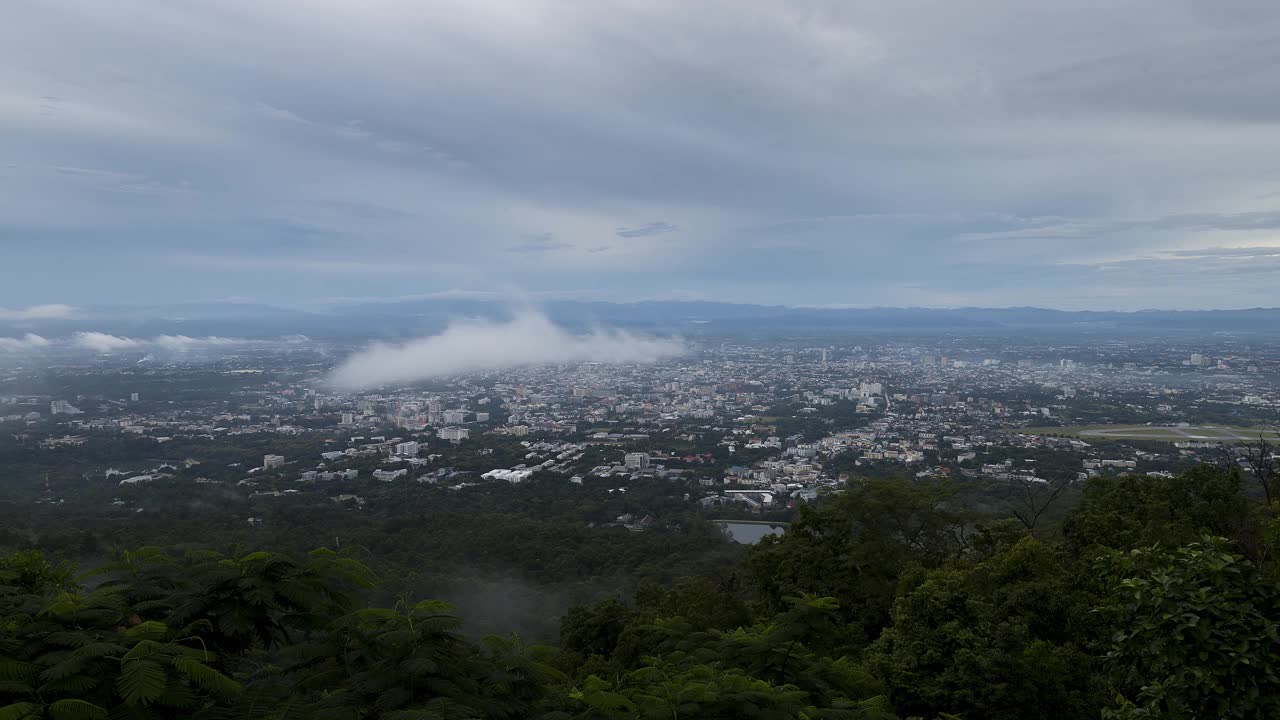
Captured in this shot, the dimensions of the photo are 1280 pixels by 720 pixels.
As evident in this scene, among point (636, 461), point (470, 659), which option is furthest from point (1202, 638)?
point (636, 461)

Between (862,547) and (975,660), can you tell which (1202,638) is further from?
(862,547)

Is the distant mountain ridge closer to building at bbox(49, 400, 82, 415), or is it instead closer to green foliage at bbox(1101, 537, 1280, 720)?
building at bbox(49, 400, 82, 415)

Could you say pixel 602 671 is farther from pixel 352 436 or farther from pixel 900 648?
pixel 352 436

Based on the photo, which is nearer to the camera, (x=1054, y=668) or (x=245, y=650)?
(x=245, y=650)

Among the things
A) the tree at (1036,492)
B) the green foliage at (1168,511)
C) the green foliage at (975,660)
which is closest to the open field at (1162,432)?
the tree at (1036,492)

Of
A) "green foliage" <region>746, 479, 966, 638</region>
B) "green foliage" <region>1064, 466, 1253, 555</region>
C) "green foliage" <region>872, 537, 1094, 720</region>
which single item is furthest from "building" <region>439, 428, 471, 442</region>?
"green foliage" <region>872, 537, 1094, 720</region>

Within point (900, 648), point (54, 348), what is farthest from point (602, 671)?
point (54, 348)
